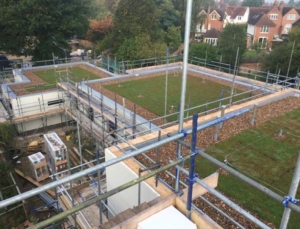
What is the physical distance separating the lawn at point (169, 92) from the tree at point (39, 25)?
35.3 feet

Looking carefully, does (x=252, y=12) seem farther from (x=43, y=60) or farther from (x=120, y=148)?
(x=120, y=148)

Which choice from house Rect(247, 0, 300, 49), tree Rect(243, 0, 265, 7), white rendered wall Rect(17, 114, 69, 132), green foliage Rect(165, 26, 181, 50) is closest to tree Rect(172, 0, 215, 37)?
green foliage Rect(165, 26, 181, 50)

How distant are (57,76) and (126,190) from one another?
15.6 meters

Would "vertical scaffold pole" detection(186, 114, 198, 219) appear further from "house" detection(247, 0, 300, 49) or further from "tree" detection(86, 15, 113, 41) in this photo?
"house" detection(247, 0, 300, 49)

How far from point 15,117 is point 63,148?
556 centimetres

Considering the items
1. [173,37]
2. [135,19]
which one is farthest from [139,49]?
[173,37]

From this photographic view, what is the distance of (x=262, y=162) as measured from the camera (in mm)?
7133

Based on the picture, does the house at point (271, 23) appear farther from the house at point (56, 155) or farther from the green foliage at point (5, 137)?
the green foliage at point (5, 137)

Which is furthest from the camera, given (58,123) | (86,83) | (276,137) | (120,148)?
(58,123)

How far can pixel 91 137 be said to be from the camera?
47.3 feet

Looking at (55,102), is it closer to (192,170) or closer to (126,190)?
(126,190)

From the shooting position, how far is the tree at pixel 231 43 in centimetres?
2341

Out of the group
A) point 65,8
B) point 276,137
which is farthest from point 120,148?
point 65,8

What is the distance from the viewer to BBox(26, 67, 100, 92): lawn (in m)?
17.4
